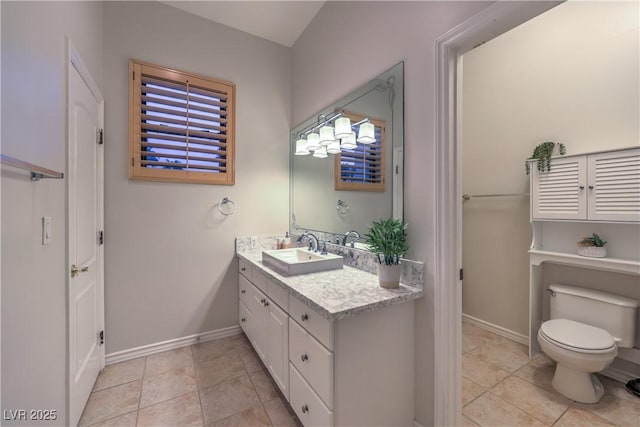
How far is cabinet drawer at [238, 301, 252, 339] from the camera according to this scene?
2215mm

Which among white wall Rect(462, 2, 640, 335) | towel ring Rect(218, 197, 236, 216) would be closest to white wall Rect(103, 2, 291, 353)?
towel ring Rect(218, 197, 236, 216)

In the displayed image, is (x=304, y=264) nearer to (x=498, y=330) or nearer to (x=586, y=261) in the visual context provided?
(x=586, y=261)

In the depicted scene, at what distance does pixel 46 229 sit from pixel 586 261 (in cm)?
318

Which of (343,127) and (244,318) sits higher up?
(343,127)

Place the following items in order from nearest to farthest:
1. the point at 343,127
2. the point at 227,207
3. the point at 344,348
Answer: the point at 344,348 < the point at 343,127 < the point at 227,207

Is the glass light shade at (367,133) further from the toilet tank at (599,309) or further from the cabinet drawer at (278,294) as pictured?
the toilet tank at (599,309)

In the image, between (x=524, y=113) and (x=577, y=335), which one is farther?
(x=524, y=113)

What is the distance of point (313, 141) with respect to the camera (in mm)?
2209

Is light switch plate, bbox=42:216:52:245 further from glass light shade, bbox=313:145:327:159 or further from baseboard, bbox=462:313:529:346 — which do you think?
baseboard, bbox=462:313:529:346

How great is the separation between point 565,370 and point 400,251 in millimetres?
1489

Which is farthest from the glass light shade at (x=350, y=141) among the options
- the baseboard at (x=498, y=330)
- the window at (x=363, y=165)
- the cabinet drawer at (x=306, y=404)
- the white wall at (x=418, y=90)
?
the baseboard at (x=498, y=330)

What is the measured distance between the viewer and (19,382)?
2.87 feet

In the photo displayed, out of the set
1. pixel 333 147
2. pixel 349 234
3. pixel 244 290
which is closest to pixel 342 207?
pixel 349 234

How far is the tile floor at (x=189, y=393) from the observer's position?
5.00 ft
